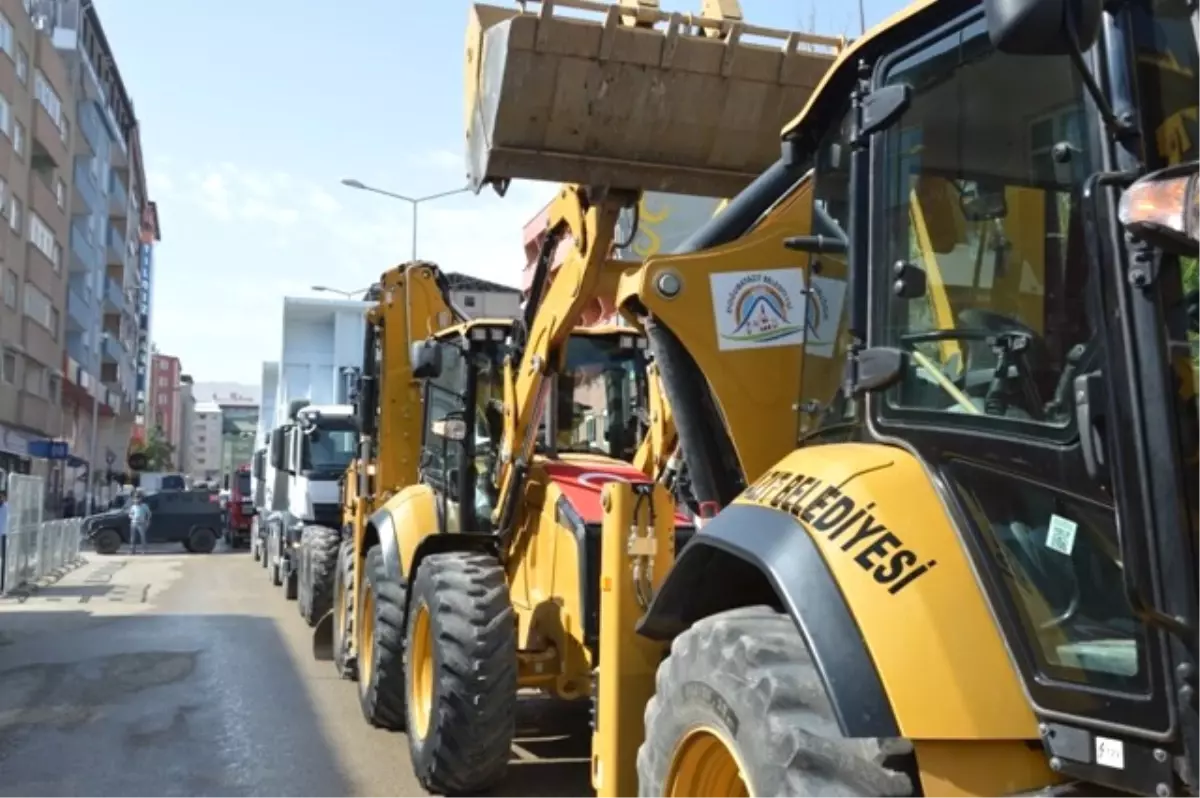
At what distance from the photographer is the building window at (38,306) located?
139ft

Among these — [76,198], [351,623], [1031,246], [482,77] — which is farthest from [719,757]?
Result: [76,198]

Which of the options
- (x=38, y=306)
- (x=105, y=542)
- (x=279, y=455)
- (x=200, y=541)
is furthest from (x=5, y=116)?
(x=279, y=455)

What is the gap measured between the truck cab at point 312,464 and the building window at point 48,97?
31757mm

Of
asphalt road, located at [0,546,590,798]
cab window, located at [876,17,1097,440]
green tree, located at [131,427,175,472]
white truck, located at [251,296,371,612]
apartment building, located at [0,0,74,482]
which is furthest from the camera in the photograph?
green tree, located at [131,427,175,472]

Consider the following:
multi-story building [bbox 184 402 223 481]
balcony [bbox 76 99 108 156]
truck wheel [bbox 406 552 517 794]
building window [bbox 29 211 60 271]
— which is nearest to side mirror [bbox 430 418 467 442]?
truck wheel [bbox 406 552 517 794]

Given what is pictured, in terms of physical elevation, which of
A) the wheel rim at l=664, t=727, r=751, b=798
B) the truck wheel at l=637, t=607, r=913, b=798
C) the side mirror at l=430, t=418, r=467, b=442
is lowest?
the wheel rim at l=664, t=727, r=751, b=798

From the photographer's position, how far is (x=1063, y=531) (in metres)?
2.43

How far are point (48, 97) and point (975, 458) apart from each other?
160 ft

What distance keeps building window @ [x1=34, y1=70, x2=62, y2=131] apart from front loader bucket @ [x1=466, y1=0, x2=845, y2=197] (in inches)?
1721

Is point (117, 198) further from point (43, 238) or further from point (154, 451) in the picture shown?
point (154, 451)

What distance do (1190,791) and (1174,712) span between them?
14 cm

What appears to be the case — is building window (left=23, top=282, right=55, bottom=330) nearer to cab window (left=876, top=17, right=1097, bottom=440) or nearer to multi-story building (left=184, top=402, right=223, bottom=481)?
cab window (left=876, top=17, right=1097, bottom=440)

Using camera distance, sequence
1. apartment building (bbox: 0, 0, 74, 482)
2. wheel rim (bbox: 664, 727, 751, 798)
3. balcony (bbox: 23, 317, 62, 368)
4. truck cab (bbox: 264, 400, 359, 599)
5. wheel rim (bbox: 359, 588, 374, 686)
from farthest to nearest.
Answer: balcony (bbox: 23, 317, 62, 368)
apartment building (bbox: 0, 0, 74, 482)
truck cab (bbox: 264, 400, 359, 599)
wheel rim (bbox: 359, 588, 374, 686)
wheel rim (bbox: 664, 727, 751, 798)

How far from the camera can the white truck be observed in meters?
14.5
